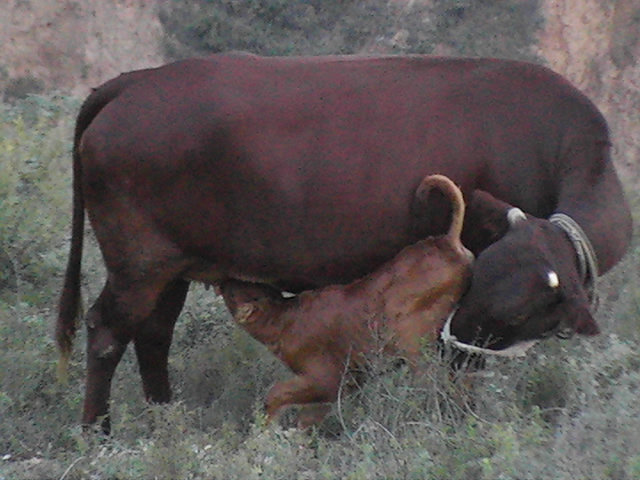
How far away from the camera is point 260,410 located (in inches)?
199

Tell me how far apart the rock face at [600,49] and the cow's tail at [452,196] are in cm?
957

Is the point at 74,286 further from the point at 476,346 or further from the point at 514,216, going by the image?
the point at 514,216

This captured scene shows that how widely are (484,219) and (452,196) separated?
0.19 metres

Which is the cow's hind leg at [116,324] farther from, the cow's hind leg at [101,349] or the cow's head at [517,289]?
the cow's head at [517,289]

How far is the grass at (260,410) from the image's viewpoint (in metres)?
3.92

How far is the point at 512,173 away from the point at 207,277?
1.50 metres

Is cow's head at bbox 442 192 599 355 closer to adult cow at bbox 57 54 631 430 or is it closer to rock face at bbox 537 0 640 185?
adult cow at bbox 57 54 631 430

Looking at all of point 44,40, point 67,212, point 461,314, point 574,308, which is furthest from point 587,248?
point 44,40

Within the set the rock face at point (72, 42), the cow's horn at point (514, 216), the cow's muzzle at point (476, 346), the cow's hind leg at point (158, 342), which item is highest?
the cow's horn at point (514, 216)

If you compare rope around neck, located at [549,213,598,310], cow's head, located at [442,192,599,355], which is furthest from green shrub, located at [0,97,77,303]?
rope around neck, located at [549,213,598,310]

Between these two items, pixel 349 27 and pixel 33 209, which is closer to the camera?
pixel 33 209

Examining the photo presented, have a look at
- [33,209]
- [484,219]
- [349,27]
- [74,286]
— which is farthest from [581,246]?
[349,27]

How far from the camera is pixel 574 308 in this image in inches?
177

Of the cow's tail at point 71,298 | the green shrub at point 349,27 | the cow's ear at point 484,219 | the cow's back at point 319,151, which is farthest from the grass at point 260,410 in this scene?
the green shrub at point 349,27
